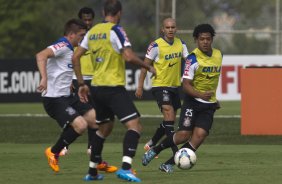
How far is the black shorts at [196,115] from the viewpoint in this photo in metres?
14.6

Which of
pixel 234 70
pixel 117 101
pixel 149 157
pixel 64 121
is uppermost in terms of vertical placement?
pixel 117 101

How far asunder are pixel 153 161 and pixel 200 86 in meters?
2.25

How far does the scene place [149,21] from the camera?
6103cm

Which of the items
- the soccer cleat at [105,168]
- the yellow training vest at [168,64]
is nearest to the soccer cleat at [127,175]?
the soccer cleat at [105,168]

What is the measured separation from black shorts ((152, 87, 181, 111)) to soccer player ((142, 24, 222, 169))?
2186 mm

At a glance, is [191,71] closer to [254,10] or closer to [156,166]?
[156,166]

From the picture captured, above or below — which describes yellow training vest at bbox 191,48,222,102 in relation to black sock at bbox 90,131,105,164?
above

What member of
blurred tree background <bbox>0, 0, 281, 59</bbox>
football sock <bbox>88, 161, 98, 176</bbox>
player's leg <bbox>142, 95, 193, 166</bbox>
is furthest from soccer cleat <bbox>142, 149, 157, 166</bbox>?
blurred tree background <bbox>0, 0, 281, 59</bbox>

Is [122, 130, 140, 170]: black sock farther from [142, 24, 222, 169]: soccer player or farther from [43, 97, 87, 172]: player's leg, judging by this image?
[142, 24, 222, 169]: soccer player

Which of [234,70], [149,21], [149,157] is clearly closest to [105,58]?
[149,157]

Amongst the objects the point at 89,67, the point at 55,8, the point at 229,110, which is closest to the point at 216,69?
the point at 89,67

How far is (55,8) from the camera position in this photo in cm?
6519

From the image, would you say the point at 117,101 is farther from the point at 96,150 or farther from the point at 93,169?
the point at 93,169

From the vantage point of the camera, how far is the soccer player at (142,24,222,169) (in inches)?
570
